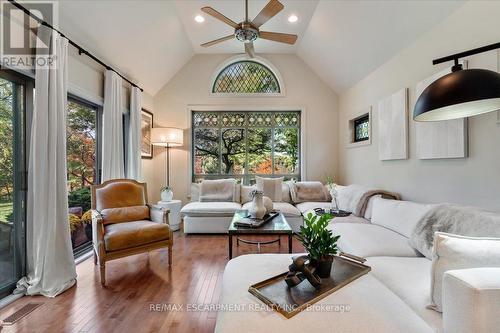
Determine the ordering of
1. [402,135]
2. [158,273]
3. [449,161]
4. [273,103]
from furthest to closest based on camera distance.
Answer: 1. [273,103]
2. [402,135]
3. [158,273]
4. [449,161]

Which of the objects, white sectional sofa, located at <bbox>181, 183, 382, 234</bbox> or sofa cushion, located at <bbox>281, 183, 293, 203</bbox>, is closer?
white sectional sofa, located at <bbox>181, 183, 382, 234</bbox>

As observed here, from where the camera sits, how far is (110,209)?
2.78 meters

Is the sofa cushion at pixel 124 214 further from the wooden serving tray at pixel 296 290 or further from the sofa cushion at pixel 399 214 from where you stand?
the sofa cushion at pixel 399 214

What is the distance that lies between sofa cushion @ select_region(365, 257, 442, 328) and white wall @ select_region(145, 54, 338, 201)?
3.32 meters

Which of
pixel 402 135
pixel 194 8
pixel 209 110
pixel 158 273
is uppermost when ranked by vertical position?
pixel 194 8

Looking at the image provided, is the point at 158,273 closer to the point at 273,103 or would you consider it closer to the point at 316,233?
the point at 316,233

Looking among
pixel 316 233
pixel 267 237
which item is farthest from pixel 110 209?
pixel 316 233

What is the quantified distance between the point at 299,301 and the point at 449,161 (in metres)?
2.16

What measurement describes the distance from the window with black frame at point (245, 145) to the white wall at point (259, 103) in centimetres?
25

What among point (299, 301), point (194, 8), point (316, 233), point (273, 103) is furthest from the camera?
point (273, 103)

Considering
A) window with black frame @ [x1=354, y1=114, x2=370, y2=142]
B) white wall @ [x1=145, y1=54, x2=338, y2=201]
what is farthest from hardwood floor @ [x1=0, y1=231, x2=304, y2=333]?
window with black frame @ [x1=354, y1=114, x2=370, y2=142]

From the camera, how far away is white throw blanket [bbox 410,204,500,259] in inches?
59.9

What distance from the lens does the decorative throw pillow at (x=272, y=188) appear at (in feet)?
14.4

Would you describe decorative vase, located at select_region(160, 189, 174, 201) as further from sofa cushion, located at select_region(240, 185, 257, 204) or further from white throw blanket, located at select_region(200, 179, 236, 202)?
sofa cushion, located at select_region(240, 185, 257, 204)
